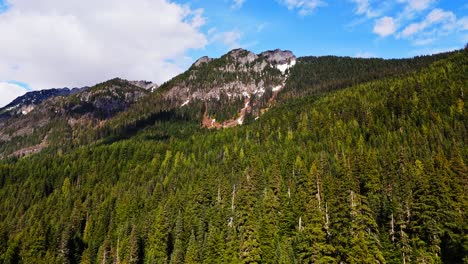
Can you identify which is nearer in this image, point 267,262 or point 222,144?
point 267,262

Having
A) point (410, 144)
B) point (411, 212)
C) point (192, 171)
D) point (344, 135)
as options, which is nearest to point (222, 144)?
point (192, 171)

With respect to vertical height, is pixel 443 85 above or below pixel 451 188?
above

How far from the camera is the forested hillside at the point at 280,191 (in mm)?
50344

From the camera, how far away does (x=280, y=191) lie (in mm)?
77375

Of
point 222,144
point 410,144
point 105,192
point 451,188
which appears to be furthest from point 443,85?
point 105,192

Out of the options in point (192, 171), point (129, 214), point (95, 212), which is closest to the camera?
point (129, 214)

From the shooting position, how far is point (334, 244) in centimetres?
4447

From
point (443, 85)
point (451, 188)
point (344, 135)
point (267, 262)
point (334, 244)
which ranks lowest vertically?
point (267, 262)

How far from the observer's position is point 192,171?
4850 inches

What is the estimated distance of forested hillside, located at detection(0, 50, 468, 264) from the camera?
50344 millimetres

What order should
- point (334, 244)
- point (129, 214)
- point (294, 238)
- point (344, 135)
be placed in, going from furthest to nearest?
point (344, 135)
point (129, 214)
point (294, 238)
point (334, 244)

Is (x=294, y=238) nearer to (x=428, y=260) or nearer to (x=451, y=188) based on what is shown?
(x=428, y=260)

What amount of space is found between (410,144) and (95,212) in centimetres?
10875

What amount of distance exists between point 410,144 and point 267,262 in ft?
270
